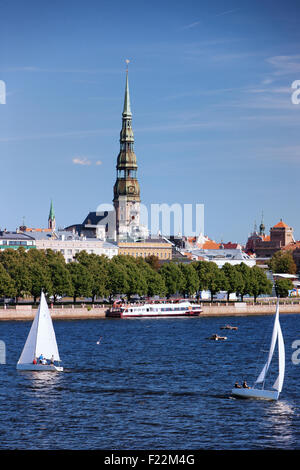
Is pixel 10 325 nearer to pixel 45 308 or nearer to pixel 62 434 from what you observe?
pixel 45 308

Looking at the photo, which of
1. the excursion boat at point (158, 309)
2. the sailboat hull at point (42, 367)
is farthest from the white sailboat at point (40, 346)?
the excursion boat at point (158, 309)

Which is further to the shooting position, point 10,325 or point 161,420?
point 10,325

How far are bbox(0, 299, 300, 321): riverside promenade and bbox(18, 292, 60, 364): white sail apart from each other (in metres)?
48.2

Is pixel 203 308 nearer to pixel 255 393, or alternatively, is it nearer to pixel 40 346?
pixel 40 346

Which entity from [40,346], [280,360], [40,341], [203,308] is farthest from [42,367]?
[203,308]

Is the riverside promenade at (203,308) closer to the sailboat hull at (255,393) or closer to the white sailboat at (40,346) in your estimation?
the white sailboat at (40,346)

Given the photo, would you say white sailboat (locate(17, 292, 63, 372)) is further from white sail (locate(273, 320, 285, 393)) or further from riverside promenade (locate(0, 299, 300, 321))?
riverside promenade (locate(0, 299, 300, 321))

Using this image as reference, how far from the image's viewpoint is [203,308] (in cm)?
14675

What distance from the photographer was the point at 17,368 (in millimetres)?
73000

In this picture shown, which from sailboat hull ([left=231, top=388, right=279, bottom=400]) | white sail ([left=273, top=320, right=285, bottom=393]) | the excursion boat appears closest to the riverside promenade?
the excursion boat

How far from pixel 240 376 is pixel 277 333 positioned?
12123 mm

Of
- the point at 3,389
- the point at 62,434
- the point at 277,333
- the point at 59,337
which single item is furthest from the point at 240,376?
the point at 59,337

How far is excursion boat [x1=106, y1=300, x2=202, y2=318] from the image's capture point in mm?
137062
